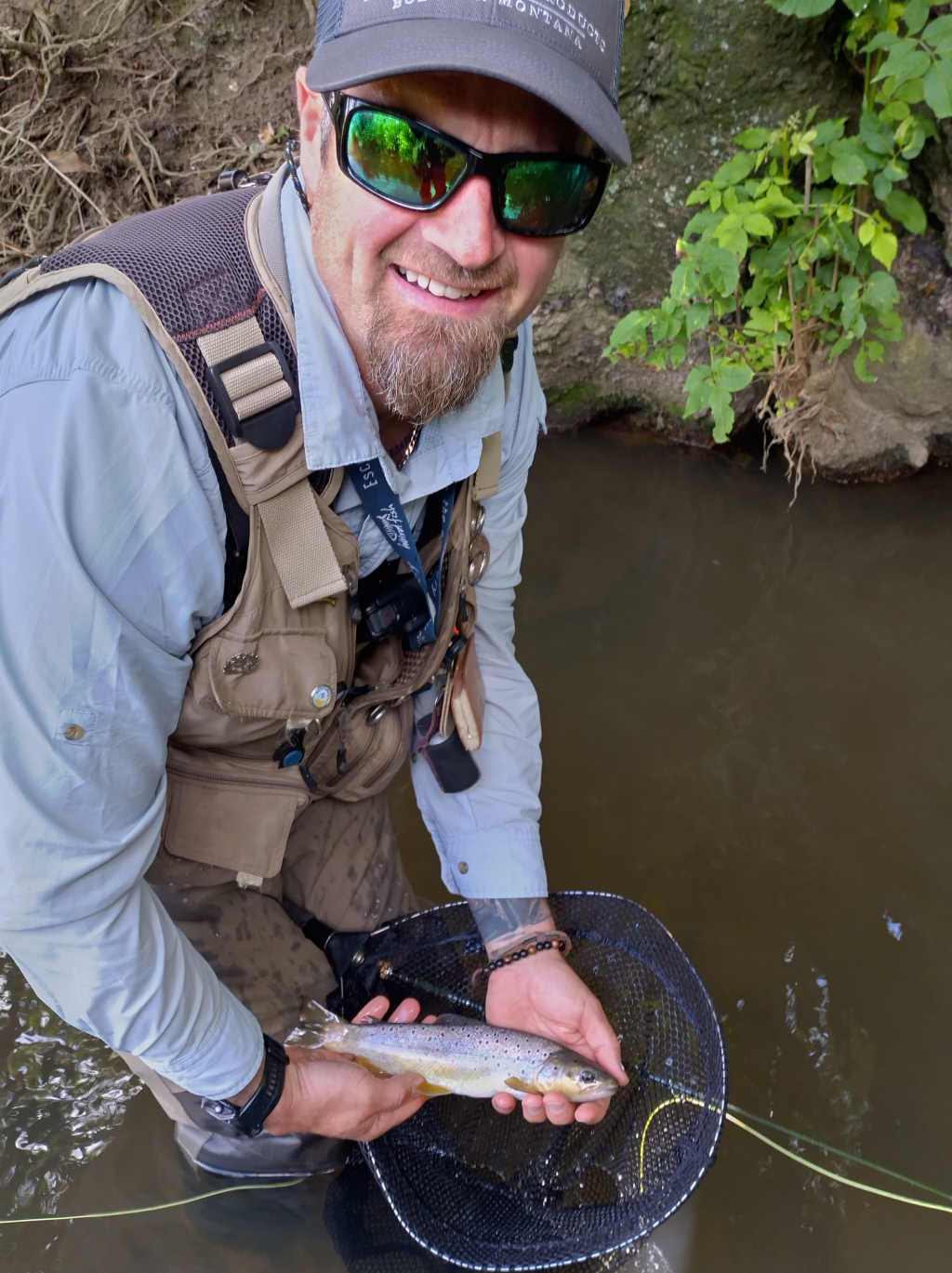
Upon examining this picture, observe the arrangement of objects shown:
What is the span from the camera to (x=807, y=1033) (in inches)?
107

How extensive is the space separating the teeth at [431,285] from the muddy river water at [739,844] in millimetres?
1942

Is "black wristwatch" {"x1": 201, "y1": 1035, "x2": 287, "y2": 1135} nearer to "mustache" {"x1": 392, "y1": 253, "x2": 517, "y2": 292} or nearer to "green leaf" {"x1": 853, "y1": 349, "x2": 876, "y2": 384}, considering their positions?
"mustache" {"x1": 392, "y1": 253, "x2": 517, "y2": 292}

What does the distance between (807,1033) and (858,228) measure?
9.47 ft

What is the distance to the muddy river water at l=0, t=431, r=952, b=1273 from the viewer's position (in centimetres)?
242

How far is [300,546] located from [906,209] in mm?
3353

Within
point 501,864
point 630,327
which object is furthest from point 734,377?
point 501,864

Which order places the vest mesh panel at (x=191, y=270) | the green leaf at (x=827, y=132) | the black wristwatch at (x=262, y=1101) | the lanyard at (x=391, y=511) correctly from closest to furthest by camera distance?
the vest mesh panel at (x=191, y=270)
the lanyard at (x=391, y=511)
the black wristwatch at (x=262, y=1101)
the green leaf at (x=827, y=132)

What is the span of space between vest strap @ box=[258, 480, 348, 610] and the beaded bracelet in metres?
0.96

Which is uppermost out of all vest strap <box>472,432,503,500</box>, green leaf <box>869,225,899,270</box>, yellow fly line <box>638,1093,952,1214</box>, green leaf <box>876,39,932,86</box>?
green leaf <box>876,39,932,86</box>

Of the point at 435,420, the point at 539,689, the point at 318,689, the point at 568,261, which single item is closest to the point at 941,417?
the point at 568,261

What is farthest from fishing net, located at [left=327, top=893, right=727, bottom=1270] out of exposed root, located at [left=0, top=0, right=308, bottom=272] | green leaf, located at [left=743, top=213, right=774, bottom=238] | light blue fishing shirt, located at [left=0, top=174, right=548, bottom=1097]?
exposed root, located at [left=0, top=0, right=308, bottom=272]

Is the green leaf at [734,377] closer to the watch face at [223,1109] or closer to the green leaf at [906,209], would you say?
the green leaf at [906,209]

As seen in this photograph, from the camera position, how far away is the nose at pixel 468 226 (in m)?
1.49

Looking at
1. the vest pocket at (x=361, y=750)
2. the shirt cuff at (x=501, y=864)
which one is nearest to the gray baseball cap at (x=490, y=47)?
the vest pocket at (x=361, y=750)
